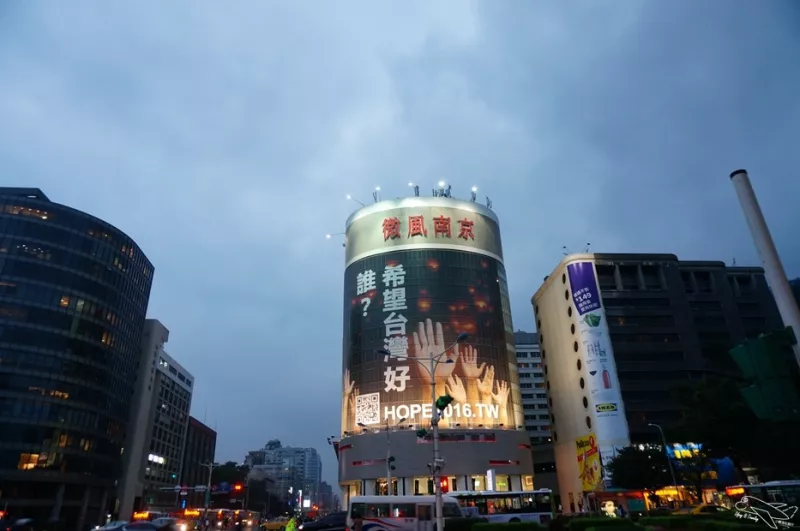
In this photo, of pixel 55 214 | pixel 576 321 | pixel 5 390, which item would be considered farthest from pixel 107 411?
pixel 576 321

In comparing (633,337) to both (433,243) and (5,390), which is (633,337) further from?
(5,390)

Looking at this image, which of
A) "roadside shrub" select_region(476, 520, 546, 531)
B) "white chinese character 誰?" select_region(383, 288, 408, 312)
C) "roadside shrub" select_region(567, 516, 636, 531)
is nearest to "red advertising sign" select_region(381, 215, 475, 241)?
"white chinese character 誰?" select_region(383, 288, 408, 312)

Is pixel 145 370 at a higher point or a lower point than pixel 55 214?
lower

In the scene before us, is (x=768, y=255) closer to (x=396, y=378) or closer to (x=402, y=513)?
(x=402, y=513)

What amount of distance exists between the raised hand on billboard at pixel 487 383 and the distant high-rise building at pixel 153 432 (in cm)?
7256

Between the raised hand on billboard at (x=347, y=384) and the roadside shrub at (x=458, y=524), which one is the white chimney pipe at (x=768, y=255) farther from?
the raised hand on billboard at (x=347, y=384)

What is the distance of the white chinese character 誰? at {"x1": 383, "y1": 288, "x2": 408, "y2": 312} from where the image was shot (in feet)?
264

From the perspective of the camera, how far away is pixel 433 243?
84.7 meters

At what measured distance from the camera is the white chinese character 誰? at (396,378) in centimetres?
7601

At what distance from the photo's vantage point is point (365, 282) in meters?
84.8

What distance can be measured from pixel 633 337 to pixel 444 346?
3325 cm

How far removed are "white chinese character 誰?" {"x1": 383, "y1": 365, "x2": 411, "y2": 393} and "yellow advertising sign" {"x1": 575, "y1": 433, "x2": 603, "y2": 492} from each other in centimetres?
3025

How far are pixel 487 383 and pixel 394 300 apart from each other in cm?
1994

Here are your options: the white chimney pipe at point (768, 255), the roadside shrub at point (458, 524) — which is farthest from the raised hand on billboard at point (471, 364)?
the white chimney pipe at point (768, 255)
